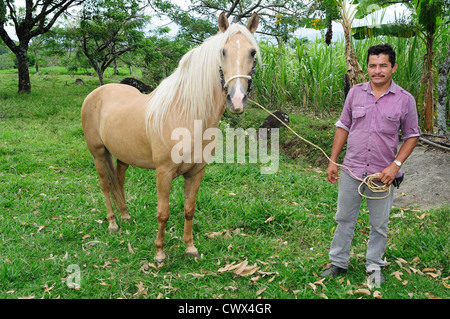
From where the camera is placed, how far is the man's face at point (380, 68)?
242cm

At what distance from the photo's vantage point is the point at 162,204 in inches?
119

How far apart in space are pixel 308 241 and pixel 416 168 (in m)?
2.68

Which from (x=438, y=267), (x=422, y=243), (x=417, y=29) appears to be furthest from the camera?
(x=417, y=29)

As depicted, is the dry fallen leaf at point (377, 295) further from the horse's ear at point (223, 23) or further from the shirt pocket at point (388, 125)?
the horse's ear at point (223, 23)

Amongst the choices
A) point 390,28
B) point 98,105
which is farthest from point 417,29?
point 98,105

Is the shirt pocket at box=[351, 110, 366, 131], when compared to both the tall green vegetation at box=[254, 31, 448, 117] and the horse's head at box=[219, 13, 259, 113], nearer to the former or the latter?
the horse's head at box=[219, 13, 259, 113]

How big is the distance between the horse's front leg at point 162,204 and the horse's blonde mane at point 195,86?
403mm

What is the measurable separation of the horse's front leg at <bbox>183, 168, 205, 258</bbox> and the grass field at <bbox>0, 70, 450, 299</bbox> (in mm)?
109

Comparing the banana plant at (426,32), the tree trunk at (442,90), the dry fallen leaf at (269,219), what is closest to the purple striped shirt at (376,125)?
the dry fallen leaf at (269,219)

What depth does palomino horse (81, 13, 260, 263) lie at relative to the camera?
7.80ft
